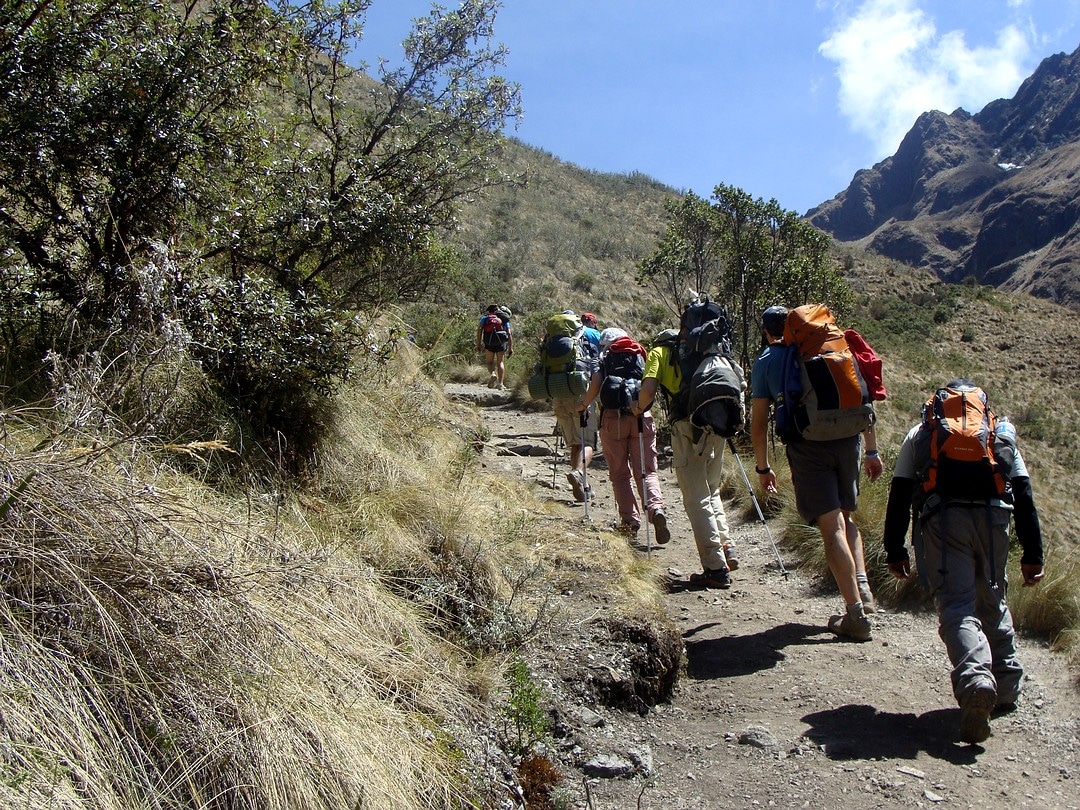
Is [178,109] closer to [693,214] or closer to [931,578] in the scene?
[931,578]

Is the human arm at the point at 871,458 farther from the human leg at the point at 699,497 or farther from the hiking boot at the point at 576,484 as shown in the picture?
the hiking boot at the point at 576,484

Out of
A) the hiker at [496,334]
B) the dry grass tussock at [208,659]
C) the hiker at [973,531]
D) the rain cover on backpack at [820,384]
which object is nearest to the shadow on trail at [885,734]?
the hiker at [973,531]

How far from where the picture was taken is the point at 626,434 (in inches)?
279

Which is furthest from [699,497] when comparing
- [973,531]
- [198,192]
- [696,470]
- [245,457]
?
[198,192]

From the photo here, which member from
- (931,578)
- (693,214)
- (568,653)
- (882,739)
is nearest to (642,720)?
(568,653)

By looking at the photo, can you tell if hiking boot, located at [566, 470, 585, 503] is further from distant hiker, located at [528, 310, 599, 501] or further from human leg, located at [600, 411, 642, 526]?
human leg, located at [600, 411, 642, 526]

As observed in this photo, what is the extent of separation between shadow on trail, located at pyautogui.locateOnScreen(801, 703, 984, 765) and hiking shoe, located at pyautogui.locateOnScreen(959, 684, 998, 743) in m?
0.08

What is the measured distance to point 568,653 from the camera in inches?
172

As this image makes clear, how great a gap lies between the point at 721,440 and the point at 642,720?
2646 mm

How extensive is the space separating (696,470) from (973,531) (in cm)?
232

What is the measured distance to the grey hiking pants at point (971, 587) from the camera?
394 centimetres

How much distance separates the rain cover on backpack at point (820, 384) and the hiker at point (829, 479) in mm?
92

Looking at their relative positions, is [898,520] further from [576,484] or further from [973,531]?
[576,484]

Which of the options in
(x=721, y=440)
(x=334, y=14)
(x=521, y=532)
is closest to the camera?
(x=521, y=532)
